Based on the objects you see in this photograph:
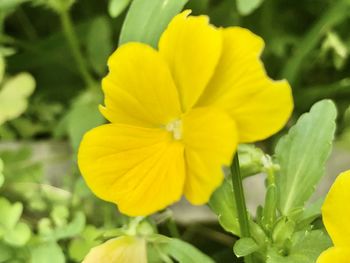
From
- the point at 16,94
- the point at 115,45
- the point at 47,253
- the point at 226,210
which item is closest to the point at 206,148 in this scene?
the point at 226,210

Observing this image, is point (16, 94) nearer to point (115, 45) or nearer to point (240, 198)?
point (115, 45)

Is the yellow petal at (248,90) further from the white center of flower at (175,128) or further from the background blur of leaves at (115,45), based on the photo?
the background blur of leaves at (115,45)

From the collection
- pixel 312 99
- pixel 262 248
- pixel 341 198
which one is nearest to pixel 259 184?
pixel 312 99

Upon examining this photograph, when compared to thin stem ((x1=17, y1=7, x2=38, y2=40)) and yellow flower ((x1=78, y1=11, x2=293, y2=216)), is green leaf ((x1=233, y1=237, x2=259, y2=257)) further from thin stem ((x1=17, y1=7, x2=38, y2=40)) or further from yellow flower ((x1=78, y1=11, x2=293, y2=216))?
thin stem ((x1=17, y1=7, x2=38, y2=40))

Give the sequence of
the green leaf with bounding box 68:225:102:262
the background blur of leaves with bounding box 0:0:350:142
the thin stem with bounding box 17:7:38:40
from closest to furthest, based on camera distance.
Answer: the green leaf with bounding box 68:225:102:262 < the background blur of leaves with bounding box 0:0:350:142 < the thin stem with bounding box 17:7:38:40

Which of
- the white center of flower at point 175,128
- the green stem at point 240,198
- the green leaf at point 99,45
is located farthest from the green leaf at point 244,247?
the green leaf at point 99,45

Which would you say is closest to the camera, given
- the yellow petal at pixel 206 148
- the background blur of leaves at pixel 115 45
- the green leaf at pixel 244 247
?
the yellow petal at pixel 206 148

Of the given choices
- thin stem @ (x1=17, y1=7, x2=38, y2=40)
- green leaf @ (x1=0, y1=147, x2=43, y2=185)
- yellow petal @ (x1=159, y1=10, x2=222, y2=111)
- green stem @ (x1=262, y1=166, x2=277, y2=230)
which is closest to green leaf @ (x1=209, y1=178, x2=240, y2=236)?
green stem @ (x1=262, y1=166, x2=277, y2=230)
